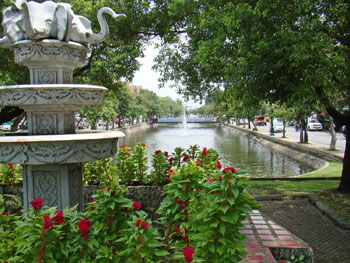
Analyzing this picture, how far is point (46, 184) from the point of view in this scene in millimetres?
4453

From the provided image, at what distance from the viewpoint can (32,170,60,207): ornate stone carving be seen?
14.6 ft

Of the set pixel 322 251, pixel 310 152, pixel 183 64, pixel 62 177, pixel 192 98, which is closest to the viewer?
pixel 62 177

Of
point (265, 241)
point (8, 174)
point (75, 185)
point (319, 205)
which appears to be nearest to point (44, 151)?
point (75, 185)

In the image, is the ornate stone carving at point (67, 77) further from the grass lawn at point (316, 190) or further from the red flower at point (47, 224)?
the grass lawn at point (316, 190)

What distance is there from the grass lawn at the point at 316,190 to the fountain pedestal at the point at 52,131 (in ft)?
18.0

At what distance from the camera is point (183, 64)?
1284cm

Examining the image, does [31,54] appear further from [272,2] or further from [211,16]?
[211,16]

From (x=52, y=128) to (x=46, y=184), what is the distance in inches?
30.7

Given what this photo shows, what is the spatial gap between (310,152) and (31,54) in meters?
19.1

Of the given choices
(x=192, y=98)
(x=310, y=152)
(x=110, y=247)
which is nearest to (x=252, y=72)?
(x=110, y=247)

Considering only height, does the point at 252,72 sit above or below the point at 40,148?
above

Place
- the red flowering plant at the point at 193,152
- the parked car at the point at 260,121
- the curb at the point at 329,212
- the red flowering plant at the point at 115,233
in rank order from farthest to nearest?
the parked car at the point at 260,121
the red flowering plant at the point at 193,152
the curb at the point at 329,212
the red flowering plant at the point at 115,233

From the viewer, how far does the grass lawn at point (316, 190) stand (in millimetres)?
7605

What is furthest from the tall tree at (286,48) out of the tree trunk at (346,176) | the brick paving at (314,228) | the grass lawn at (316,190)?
the brick paving at (314,228)
